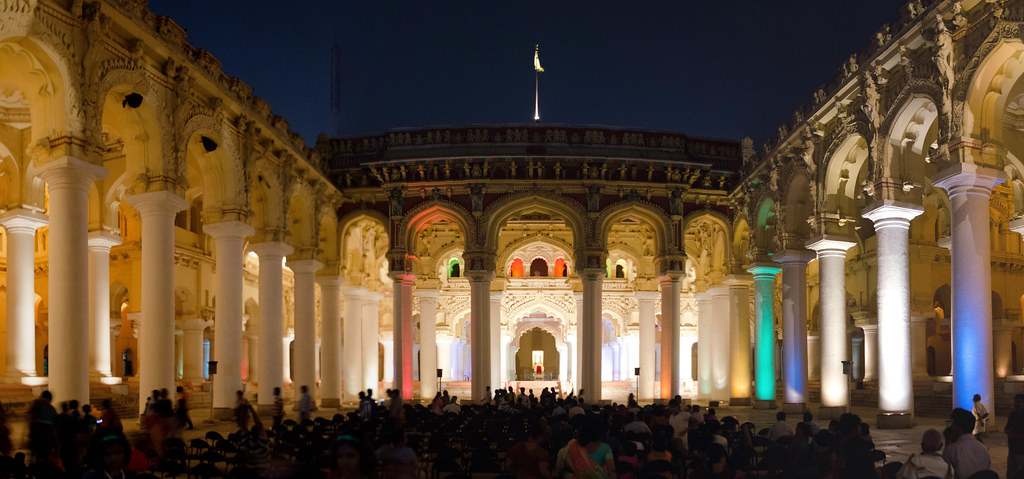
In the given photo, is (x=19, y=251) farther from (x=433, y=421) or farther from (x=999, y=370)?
(x=999, y=370)

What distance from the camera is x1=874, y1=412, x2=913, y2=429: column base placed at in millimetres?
16906

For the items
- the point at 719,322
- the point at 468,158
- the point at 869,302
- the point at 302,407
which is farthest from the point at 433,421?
the point at 869,302

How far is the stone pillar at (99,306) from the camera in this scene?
20.3 m

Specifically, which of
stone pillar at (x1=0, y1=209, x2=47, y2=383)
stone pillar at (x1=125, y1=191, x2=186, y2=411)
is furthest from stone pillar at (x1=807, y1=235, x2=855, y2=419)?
stone pillar at (x1=0, y1=209, x2=47, y2=383)

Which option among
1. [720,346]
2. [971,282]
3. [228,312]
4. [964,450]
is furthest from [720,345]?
[964,450]

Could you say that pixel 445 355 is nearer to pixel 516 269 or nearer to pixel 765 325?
pixel 516 269

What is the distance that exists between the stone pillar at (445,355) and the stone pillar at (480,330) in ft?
37.7

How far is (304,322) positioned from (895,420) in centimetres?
1542

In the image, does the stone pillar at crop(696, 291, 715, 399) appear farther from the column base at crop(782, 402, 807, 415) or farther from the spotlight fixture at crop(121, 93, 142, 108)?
the spotlight fixture at crop(121, 93, 142, 108)

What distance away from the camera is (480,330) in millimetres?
27250

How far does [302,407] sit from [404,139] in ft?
41.7

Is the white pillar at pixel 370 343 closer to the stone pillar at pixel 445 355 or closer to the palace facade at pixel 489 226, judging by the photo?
the palace facade at pixel 489 226

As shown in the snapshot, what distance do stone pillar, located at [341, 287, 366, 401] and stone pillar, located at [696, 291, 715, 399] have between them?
1115 cm

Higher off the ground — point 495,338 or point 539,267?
point 539,267
